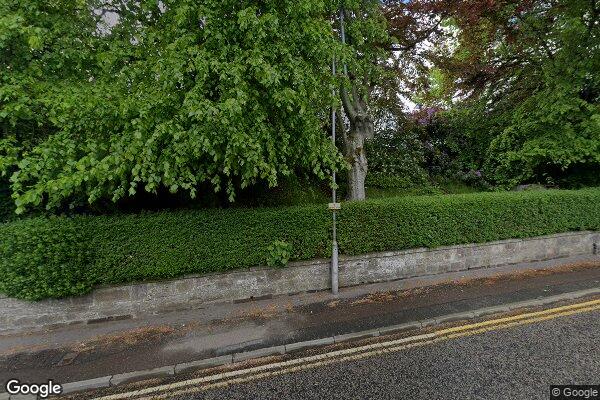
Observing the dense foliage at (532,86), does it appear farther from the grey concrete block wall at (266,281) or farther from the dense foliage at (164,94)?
the dense foliage at (164,94)

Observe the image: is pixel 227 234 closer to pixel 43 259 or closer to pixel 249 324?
pixel 249 324

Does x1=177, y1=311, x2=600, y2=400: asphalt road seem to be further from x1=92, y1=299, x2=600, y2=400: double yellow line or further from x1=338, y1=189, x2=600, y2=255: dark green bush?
x1=338, y1=189, x2=600, y2=255: dark green bush

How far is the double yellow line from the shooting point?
3.62 metres

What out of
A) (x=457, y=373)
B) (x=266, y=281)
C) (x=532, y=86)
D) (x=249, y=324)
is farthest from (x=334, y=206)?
(x=532, y=86)

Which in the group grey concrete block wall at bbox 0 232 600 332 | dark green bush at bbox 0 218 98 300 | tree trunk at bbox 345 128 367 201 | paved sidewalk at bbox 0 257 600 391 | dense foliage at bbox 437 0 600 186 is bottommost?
paved sidewalk at bbox 0 257 600 391

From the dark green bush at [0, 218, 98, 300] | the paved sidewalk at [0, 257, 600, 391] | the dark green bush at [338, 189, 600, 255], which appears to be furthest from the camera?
Result: the dark green bush at [338, 189, 600, 255]

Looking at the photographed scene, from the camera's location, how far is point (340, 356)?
404 centimetres

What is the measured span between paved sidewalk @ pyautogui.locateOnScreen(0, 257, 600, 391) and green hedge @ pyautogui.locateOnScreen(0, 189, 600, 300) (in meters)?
0.78

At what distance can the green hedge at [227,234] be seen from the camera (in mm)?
4965

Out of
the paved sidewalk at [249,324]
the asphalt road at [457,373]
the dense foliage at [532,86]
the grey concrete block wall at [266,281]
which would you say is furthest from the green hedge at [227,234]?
the asphalt road at [457,373]

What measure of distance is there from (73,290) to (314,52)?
5.61 m

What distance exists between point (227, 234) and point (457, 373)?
420 cm

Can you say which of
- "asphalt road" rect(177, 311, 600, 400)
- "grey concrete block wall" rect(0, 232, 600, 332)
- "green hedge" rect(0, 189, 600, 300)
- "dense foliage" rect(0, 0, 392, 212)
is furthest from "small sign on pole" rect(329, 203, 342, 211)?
"asphalt road" rect(177, 311, 600, 400)

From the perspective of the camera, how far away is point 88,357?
437 cm
